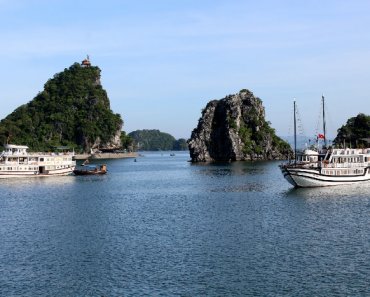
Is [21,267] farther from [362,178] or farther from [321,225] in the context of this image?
[362,178]

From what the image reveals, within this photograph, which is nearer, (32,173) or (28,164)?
(28,164)

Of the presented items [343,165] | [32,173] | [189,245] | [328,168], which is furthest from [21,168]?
[189,245]

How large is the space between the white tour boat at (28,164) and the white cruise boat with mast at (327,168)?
Result: 227 feet

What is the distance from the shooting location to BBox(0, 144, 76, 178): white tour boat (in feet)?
440

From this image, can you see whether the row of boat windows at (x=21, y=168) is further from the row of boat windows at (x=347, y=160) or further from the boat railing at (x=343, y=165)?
the row of boat windows at (x=347, y=160)

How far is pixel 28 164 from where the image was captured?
137m

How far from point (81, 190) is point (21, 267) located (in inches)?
2498

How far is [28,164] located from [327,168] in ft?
256

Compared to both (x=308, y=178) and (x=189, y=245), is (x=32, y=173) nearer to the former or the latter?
(x=308, y=178)

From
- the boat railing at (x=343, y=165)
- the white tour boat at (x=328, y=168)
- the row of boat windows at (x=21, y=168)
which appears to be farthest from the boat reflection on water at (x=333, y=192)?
the row of boat windows at (x=21, y=168)

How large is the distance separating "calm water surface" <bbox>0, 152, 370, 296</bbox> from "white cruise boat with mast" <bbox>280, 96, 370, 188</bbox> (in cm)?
545

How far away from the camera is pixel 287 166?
320 feet

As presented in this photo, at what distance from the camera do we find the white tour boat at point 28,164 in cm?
13412

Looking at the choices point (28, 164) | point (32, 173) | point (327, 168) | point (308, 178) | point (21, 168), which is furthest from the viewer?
point (32, 173)
